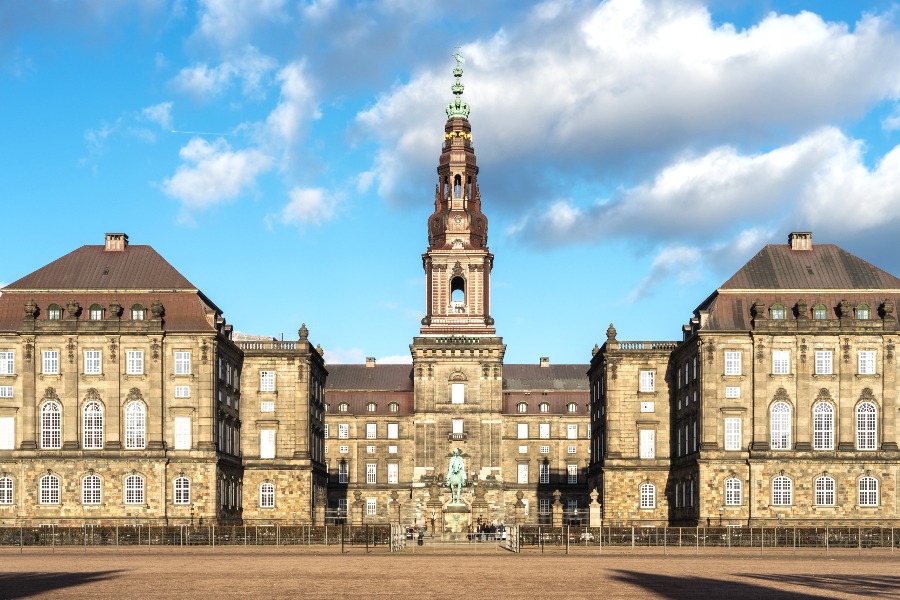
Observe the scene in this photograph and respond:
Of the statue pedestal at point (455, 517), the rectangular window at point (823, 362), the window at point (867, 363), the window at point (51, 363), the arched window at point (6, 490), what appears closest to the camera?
the statue pedestal at point (455, 517)

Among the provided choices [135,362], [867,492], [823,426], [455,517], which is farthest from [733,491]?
[135,362]

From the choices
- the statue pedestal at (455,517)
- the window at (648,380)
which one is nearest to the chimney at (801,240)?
the window at (648,380)

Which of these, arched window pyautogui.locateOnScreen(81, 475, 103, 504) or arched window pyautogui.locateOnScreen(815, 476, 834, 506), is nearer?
arched window pyautogui.locateOnScreen(815, 476, 834, 506)

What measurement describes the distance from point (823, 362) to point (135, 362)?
51.6m

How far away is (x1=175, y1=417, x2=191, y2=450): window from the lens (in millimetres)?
105188

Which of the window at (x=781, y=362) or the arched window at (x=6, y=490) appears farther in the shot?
the arched window at (x=6, y=490)

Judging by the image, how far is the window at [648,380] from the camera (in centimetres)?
11671

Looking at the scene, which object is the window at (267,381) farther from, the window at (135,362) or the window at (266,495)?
the window at (135,362)

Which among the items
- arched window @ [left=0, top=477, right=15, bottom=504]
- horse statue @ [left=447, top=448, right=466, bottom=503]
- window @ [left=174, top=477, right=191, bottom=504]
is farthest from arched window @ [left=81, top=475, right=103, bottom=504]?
horse statue @ [left=447, top=448, right=466, bottom=503]

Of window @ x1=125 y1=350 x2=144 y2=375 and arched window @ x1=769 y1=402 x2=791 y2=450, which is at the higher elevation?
window @ x1=125 y1=350 x2=144 y2=375

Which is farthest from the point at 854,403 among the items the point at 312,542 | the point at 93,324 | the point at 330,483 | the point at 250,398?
the point at 330,483

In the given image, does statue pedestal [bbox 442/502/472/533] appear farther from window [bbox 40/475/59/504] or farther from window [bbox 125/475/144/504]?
window [bbox 40/475/59/504]

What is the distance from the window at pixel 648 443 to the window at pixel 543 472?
4525 cm

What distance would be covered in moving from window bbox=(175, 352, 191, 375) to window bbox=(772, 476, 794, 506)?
44.6m
